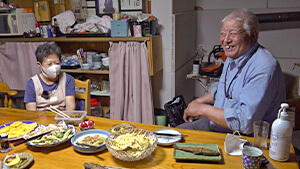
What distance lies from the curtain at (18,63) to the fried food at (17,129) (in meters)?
2.06

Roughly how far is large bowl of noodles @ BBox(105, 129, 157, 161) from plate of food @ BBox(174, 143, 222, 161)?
0.44ft

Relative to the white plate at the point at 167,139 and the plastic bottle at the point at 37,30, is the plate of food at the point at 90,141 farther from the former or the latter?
the plastic bottle at the point at 37,30

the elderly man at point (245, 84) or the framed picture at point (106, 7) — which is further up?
the framed picture at point (106, 7)

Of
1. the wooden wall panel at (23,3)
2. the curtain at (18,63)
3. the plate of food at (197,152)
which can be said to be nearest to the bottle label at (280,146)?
the plate of food at (197,152)

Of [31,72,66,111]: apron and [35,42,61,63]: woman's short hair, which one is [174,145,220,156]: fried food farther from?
[35,42,61,63]: woman's short hair

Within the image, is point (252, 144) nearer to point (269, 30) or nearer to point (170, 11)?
point (170, 11)

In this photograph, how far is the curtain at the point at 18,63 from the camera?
11.7ft

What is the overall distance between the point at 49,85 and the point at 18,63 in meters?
1.74

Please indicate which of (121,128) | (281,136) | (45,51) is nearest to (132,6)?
(45,51)

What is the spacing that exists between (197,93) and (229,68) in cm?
223

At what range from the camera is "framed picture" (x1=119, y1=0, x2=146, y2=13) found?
3238 millimetres

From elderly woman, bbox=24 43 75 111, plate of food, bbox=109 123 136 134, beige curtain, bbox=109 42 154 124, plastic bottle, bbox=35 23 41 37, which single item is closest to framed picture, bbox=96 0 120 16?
beige curtain, bbox=109 42 154 124

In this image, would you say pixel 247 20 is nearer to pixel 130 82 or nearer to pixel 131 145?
pixel 131 145

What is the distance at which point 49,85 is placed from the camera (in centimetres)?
228
